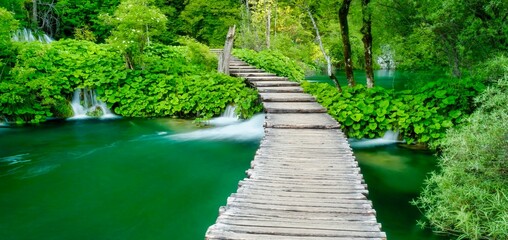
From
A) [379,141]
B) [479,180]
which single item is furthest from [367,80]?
[479,180]

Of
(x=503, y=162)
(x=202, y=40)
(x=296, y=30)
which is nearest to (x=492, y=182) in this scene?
(x=503, y=162)

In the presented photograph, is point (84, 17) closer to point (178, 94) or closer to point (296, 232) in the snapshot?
point (178, 94)

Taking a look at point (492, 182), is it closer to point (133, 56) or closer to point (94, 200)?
point (94, 200)

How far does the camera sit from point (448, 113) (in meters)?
9.83

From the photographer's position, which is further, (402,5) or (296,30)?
(296,30)

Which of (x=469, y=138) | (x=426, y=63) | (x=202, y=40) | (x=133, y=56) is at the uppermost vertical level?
(x=202, y=40)

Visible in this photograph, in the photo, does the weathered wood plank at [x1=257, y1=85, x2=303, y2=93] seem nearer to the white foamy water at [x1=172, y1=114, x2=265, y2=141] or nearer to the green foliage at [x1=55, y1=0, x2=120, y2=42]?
the white foamy water at [x1=172, y1=114, x2=265, y2=141]

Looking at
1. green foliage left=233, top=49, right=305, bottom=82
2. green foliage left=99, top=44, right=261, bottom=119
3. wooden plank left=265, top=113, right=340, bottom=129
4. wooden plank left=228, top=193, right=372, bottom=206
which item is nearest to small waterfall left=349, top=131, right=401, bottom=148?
wooden plank left=265, top=113, right=340, bottom=129

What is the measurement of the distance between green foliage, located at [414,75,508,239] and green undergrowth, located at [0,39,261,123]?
27.5 ft

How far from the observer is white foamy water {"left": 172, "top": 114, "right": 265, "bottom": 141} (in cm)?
1187

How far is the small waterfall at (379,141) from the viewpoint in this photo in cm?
1057

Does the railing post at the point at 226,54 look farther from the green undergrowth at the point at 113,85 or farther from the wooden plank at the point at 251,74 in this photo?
the green undergrowth at the point at 113,85

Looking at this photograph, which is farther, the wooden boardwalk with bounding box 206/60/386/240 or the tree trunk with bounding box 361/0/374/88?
the tree trunk with bounding box 361/0/374/88

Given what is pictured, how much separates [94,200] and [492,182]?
22.3 feet
